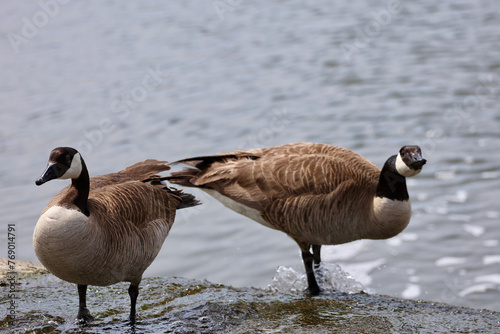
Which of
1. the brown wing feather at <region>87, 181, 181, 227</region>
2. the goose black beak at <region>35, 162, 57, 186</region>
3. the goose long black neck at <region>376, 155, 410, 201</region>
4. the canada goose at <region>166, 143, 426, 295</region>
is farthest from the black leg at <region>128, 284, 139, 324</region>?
the goose long black neck at <region>376, 155, 410, 201</region>

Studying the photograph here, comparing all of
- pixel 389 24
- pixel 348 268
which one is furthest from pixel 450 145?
pixel 389 24

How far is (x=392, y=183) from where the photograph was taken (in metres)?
6.55

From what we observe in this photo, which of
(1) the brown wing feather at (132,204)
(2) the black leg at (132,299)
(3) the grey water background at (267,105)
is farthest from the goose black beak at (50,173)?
(3) the grey water background at (267,105)

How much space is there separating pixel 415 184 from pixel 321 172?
4690 millimetres

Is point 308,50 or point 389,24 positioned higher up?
point 389,24

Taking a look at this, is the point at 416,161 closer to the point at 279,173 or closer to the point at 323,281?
the point at 279,173

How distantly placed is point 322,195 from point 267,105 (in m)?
8.03

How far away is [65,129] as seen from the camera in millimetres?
13898

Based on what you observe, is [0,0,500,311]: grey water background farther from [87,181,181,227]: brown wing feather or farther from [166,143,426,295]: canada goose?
[87,181,181,227]: brown wing feather

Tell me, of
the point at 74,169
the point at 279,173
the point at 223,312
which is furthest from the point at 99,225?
the point at 279,173

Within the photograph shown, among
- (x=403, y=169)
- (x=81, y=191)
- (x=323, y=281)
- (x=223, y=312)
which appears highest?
(x=403, y=169)

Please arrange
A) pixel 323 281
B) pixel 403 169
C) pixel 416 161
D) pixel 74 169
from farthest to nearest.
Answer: pixel 323 281
pixel 403 169
pixel 416 161
pixel 74 169

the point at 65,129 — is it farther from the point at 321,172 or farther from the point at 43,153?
the point at 321,172

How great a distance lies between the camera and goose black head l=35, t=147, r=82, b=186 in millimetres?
5016
